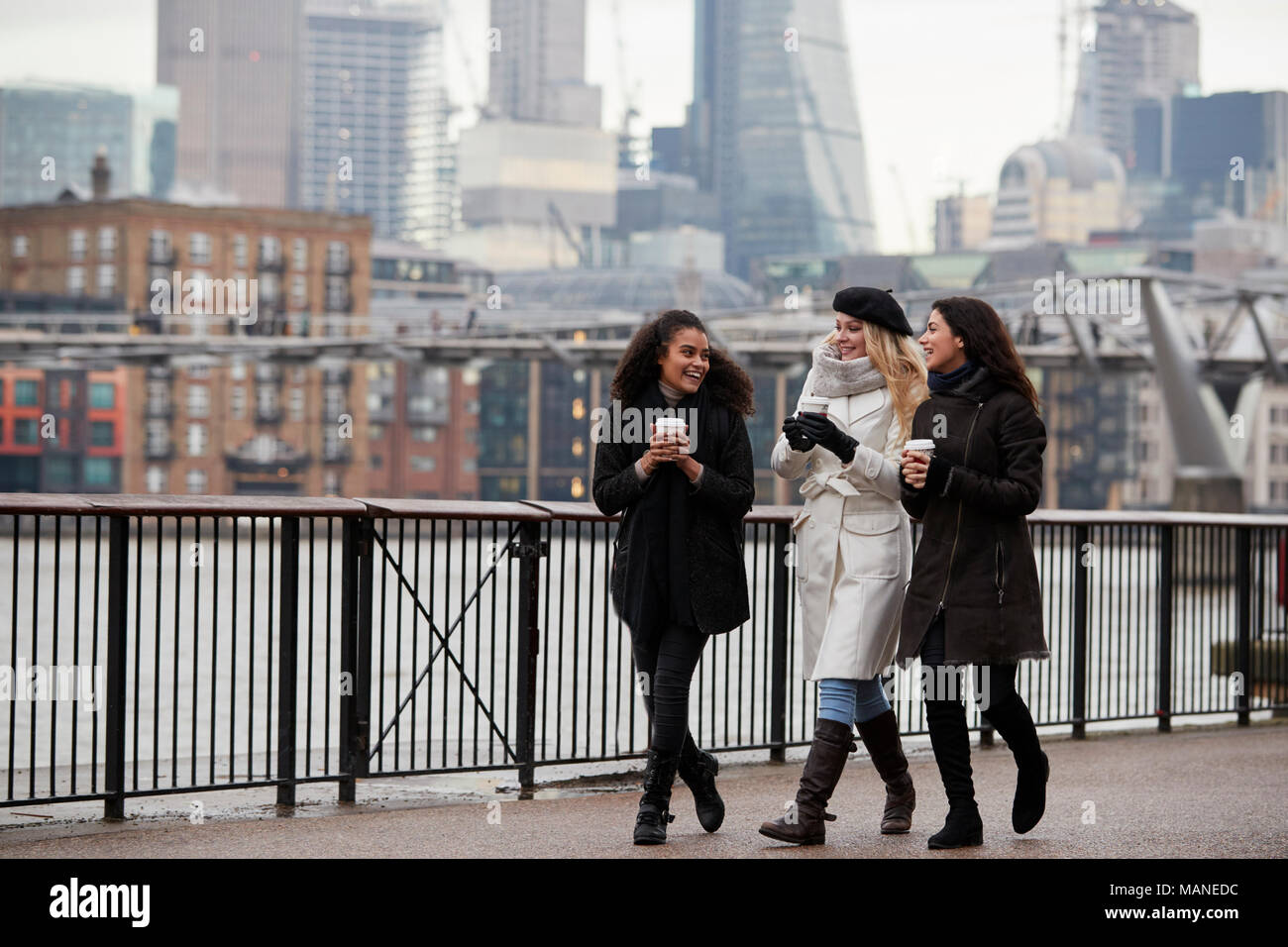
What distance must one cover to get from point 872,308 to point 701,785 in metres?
1.76

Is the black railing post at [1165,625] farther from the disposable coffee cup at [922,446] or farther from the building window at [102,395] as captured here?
the building window at [102,395]

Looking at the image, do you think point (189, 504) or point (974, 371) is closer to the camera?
point (974, 371)

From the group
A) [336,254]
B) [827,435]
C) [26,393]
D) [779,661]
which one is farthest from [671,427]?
[336,254]

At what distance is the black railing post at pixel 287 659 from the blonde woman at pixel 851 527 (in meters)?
2.07

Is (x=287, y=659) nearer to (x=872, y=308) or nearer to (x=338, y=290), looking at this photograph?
(x=872, y=308)

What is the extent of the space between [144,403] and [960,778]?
110 metres

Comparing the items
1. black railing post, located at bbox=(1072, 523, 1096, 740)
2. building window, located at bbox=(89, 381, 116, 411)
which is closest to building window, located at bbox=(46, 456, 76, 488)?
building window, located at bbox=(89, 381, 116, 411)

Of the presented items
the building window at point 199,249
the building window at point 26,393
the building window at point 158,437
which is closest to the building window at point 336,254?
the building window at point 199,249

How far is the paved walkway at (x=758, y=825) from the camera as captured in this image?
636 cm

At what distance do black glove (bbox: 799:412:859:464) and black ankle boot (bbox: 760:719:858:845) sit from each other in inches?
36.0

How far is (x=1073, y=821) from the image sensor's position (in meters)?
7.11

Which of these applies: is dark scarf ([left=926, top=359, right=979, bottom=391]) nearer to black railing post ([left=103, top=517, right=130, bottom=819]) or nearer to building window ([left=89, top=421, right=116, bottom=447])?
black railing post ([left=103, top=517, right=130, bottom=819])

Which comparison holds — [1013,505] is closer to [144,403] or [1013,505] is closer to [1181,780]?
[1181,780]
